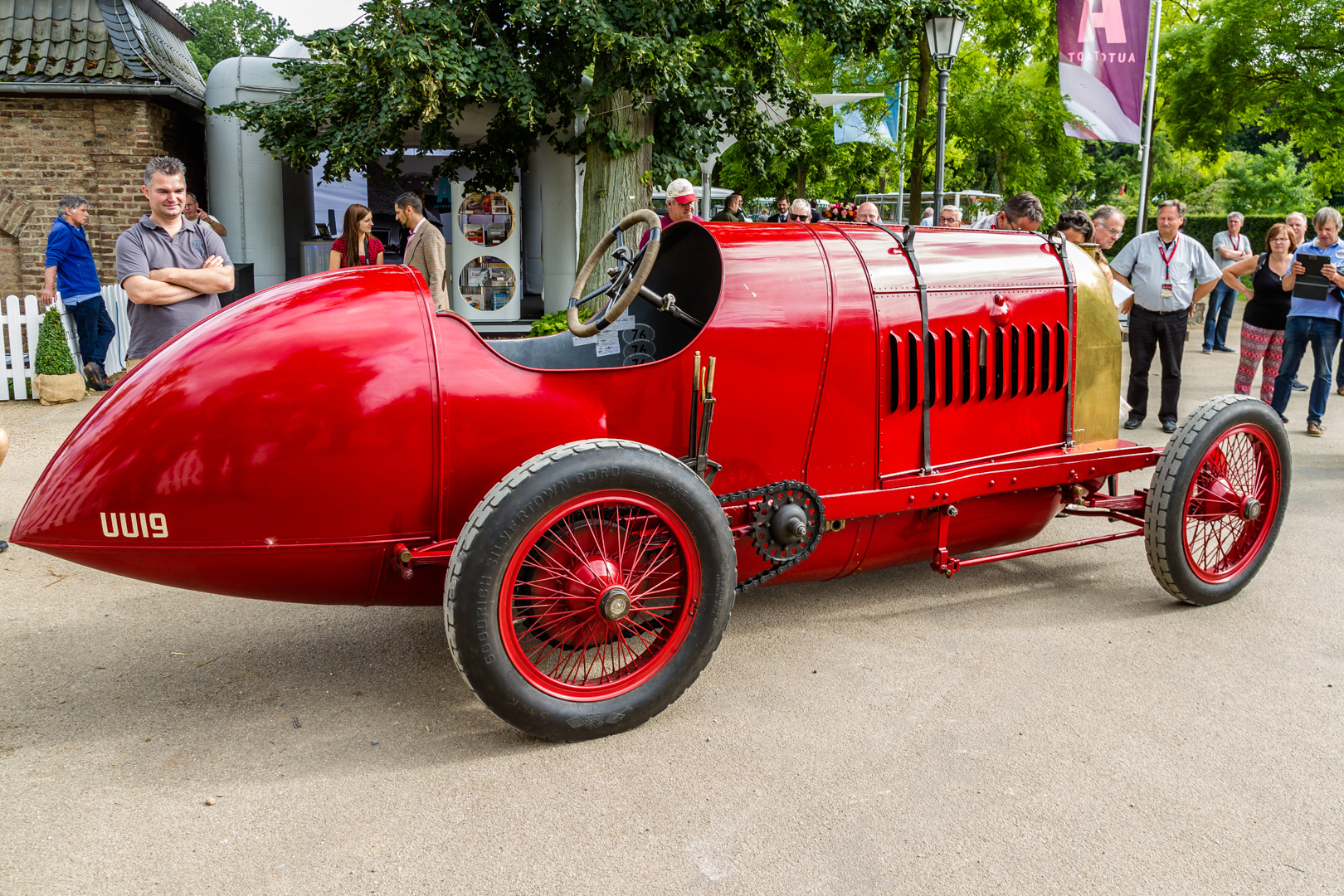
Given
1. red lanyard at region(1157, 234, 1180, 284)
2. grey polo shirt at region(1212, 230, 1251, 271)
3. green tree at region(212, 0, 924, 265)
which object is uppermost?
green tree at region(212, 0, 924, 265)

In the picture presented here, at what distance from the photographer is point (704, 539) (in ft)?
10.1

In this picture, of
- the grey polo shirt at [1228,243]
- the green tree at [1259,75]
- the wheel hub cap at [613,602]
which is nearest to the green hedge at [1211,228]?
the green tree at [1259,75]

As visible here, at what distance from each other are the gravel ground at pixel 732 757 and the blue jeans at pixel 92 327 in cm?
593

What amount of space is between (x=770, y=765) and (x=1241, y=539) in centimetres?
282

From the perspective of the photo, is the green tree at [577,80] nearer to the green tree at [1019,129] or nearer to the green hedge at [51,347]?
the green hedge at [51,347]

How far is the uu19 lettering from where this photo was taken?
9.48ft

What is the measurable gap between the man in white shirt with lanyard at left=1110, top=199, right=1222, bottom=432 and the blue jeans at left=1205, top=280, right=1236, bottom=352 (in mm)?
5634

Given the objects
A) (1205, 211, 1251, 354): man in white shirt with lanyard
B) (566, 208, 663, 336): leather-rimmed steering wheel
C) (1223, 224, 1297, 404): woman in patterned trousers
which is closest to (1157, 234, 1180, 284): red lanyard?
(1223, 224, 1297, 404): woman in patterned trousers

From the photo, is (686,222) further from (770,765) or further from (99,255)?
(99,255)

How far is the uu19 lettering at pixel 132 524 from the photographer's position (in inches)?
114

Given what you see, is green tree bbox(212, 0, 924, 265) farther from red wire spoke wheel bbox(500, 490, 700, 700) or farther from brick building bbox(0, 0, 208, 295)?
red wire spoke wheel bbox(500, 490, 700, 700)

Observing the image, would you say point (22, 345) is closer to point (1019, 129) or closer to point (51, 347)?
point (51, 347)

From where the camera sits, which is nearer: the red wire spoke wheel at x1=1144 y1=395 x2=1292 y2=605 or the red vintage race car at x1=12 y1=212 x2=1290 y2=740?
the red vintage race car at x1=12 y1=212 x2=1290 y2=740

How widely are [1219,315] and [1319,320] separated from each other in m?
5.80
